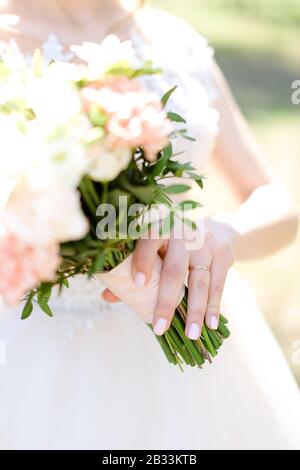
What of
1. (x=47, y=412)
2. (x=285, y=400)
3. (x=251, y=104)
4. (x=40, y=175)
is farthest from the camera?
(x=251, y=104)

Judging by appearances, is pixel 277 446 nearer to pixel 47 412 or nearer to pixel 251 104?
pixel 47 412

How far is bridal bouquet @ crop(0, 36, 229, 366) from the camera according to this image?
1173mm

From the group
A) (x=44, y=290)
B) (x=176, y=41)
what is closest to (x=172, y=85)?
(x=176, y=41)

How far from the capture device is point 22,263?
1.21 metres

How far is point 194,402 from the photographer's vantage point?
1923mm

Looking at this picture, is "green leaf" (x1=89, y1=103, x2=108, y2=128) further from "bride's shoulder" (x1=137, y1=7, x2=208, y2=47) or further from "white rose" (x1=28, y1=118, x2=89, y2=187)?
"bride's shoulder" (x1=137, y1=7, x2=208, y2=47)

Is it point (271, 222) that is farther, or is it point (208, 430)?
point (271, 222)

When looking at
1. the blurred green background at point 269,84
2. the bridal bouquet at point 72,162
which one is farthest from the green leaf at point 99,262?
the blurred green background at point 269,84

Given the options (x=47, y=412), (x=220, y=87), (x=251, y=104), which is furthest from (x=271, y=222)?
(x=251, y=104)

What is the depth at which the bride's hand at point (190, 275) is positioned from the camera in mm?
1490

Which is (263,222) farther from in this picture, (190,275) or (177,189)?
(177,189)

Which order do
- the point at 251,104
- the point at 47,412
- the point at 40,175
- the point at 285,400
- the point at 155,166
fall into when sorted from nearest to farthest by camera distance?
1. the point at 40,175
2. the point at 155,166
3. the point at 47,412
4. the point at 285,400
5. the point at 251,104

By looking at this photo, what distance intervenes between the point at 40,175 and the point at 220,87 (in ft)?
3.65

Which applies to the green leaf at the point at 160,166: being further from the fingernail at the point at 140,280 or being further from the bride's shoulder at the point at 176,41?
the bride's shoulder at the point at 176,41
